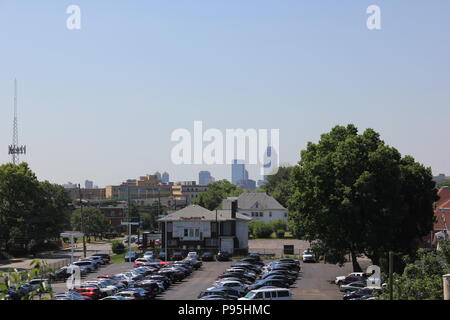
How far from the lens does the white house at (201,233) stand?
69.5 m

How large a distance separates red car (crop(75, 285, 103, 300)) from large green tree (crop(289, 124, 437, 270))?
740 inches

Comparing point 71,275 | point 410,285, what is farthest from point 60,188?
point 410,285

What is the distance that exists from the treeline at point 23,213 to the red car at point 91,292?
36.4 meters

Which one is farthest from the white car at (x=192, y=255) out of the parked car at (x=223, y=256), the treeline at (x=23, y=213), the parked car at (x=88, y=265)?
the treeline at (x=23, y=213)

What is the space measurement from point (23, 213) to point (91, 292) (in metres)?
40.1

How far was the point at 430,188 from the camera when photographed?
5444cm

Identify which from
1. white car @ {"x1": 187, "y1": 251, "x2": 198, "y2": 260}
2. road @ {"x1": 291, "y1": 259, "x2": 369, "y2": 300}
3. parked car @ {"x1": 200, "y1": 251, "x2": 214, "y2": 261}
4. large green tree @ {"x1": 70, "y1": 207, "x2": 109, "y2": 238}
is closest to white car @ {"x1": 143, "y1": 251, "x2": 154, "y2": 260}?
white car @ {"x1": 187, "y1": 251, "x2": 198, "y2": 260}

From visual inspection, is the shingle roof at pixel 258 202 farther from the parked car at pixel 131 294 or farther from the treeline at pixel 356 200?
the parked car at pixel 131 294

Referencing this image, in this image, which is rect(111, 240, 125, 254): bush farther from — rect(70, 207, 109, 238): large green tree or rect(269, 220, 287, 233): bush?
rect(269, 220, 287, 233): bush

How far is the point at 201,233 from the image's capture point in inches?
2739

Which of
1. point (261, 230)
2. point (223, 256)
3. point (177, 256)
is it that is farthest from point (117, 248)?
point (261, 230)

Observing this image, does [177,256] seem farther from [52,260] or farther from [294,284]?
[294,284]
